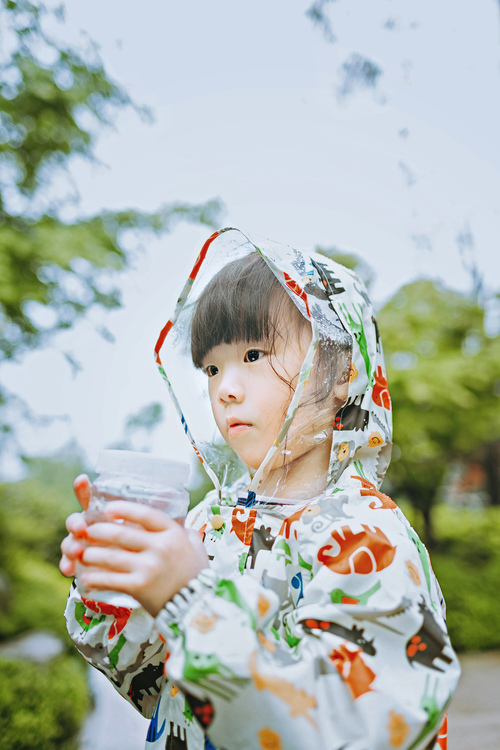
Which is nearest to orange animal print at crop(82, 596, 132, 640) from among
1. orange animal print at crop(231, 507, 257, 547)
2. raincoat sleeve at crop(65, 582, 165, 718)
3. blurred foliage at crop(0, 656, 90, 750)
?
raincoat sleeve at crop(65, 582, 165, 718)

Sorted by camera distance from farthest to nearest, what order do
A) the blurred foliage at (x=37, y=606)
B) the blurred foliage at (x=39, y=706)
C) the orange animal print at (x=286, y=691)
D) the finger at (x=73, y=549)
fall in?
1. the blurred foliage at (x=37, y=606)
2. the blurred foliage at (x=39, y=706)
3. the finger at (x=73, y=549)
4. the orange animal print at (x=286, y=691)

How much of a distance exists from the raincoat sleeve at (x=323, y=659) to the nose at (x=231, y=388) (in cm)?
47

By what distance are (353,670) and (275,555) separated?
13.3 inches

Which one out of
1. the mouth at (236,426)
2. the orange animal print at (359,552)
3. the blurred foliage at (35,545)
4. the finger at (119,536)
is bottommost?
the blurred foliage at (35,545)

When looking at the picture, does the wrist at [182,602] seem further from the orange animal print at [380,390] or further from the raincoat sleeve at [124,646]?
the orange animal print at [380,390]

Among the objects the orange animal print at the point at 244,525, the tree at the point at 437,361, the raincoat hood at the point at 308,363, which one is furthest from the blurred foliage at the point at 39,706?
the tree at the point at 437,361

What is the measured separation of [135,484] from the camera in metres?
0.99

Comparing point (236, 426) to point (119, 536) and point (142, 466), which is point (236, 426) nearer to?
point (142, 466)

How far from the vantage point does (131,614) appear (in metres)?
1.37

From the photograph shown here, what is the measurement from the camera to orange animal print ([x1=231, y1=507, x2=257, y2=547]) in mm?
1311

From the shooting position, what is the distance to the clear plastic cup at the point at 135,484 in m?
0.98

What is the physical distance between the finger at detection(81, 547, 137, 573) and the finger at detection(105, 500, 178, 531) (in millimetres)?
50

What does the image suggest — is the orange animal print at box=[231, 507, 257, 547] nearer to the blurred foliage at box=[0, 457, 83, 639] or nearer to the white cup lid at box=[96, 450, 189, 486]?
the white cup lid at box=[96, 450, 189, 486]

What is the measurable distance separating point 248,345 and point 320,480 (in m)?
0.39
